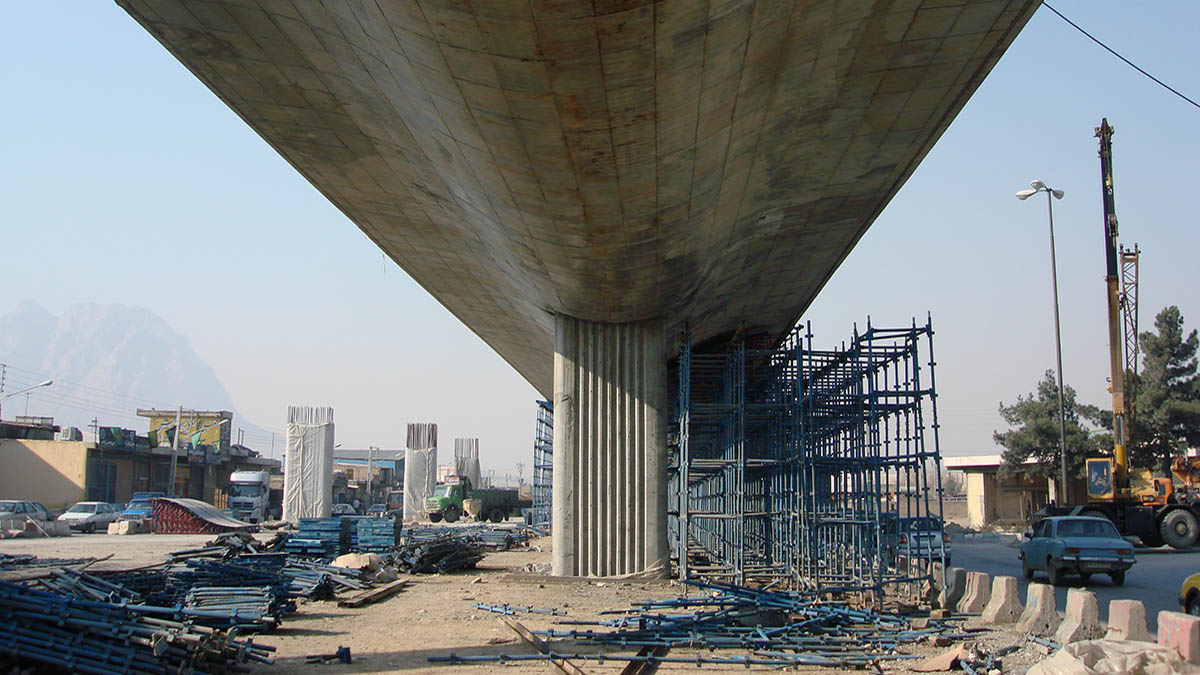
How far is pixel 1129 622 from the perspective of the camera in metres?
11.0

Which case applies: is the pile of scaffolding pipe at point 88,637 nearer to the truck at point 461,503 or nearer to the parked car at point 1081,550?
the parked car at point 1081,550

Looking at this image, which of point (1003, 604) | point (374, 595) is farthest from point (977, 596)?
point (374, 595)

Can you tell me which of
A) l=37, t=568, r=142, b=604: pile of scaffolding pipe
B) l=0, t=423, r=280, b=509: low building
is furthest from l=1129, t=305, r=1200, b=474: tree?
l=0, t=423, r=280, b=509: low building

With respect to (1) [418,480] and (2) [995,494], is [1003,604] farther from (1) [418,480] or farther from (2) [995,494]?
(1) [418,480]

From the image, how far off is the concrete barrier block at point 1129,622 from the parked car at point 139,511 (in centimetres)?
4014

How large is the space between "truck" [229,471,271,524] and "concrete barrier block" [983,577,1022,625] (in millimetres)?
42365

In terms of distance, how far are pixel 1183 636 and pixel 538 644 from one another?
6.70 metres

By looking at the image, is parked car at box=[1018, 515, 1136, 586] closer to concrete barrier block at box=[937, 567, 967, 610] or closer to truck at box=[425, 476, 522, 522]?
concrete barrier block at box=[937, 567, 967, 610]

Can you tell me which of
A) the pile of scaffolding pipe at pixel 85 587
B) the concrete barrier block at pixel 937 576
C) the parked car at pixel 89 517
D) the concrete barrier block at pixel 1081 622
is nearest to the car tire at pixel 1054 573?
the concrete barrier block at pixel 937 576

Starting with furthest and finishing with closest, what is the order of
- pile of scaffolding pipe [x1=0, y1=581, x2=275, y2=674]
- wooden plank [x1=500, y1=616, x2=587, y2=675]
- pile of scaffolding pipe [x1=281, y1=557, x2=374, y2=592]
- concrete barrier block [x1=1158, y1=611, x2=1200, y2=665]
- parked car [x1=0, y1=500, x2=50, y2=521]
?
parked car [x1=0, y1=500, x2=50, y2=521], pile of scaffolding pipe [x1=281, y1=557, x2=374, y2=592], wooden plank [x1=500, y1=616, x2=587, y2=675], pile of scaffolding pipe [x1=0, y1=581, x2=275, y2=674], concrete barrier block [x1=1158, y1=611, x2=1200, y2=665]

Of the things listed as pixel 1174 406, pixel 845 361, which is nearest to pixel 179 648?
pixel 845 361

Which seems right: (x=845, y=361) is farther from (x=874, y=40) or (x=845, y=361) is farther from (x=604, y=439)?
(x=874, y=40)

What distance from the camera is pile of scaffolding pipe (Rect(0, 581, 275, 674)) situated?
8.80 m

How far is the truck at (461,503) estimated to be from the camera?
54.7 m
